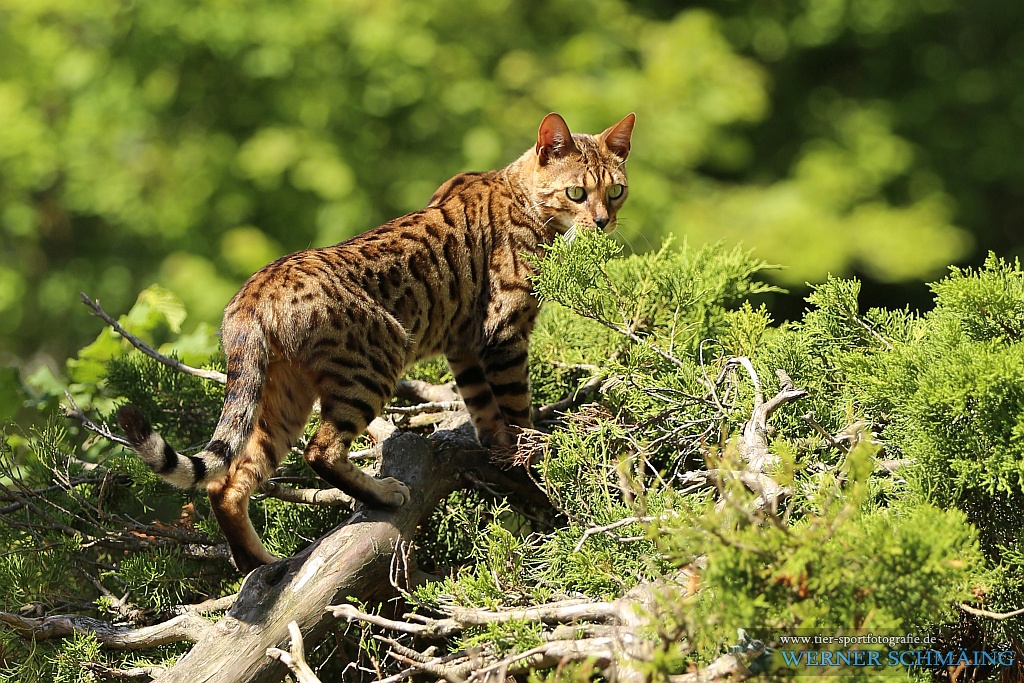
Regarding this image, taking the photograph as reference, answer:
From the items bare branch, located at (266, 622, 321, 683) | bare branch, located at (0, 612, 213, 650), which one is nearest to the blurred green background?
bare branch, located at (0, 612, 213, 650)

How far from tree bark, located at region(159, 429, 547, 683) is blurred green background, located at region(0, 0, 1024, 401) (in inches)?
193

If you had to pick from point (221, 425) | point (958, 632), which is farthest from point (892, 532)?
point (221, 425)

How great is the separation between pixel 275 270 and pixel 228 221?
557cm

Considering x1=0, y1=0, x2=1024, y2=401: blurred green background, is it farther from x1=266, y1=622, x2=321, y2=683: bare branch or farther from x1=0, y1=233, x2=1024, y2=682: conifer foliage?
x1=266, y1=622, x2=321, y2=683: bare branch

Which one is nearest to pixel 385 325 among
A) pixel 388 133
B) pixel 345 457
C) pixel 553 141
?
pixel 345 457

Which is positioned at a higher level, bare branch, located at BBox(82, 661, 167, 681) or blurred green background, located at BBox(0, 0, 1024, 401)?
blurred green background, located at BBox(0, 0, 1024, 401)

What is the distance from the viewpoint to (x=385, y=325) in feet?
9.35

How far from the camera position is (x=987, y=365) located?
6.61 feet

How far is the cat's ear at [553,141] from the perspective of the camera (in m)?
3.40

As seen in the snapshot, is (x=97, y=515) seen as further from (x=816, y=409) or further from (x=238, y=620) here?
(x=816, y=409)

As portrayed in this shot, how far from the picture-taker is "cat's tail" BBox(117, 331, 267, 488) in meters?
2.45

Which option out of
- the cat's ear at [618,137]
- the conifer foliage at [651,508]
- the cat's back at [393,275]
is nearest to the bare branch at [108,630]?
the conifer foliage at [651,508]

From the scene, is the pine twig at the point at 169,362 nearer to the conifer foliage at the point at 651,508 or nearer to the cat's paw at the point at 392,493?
the conifer foliage at the point at 651,508

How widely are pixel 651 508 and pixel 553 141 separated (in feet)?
5.98
